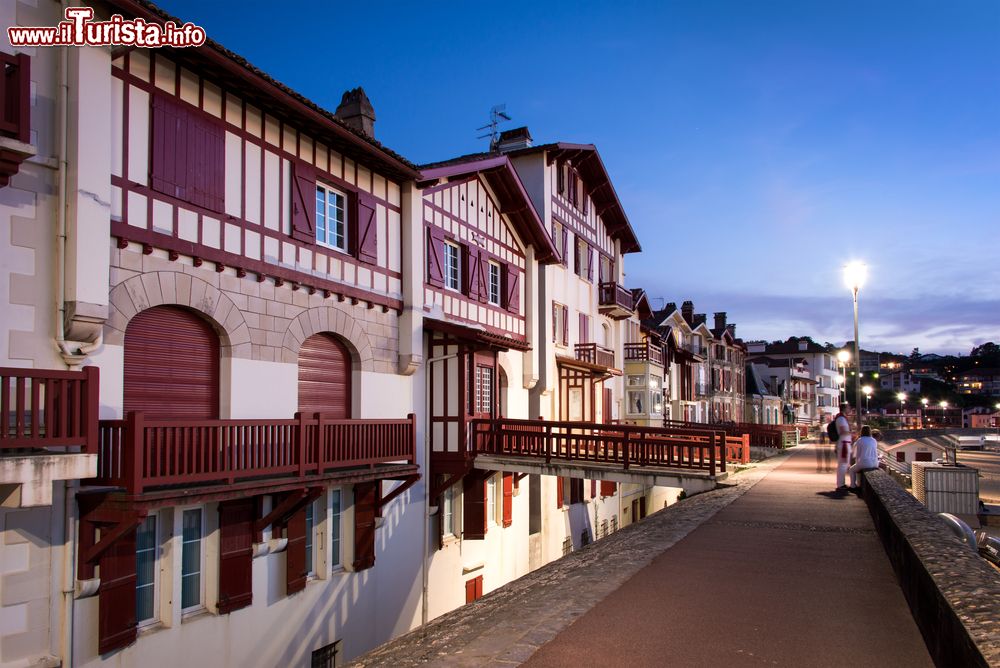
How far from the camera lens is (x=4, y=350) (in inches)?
315

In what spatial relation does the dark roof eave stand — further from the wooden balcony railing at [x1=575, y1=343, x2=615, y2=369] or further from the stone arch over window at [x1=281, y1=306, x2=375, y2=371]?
the wooden balcony railing at [x1=575, y1=343, x2=615, y2=369]

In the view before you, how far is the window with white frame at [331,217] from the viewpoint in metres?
13.4

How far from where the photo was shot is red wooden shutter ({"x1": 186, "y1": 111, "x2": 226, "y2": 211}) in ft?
34.4

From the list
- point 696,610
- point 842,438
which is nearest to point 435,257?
point 842,438

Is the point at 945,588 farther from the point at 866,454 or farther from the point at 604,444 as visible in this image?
the point at 604,444

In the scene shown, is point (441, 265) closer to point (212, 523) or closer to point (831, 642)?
point (212, 523)

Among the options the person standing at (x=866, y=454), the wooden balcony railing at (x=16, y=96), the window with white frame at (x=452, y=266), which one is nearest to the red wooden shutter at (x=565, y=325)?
the window with white frame at (x=452, y=266)

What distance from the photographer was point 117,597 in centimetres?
898

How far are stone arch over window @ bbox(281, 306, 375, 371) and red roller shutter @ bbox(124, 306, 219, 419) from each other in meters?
1.50

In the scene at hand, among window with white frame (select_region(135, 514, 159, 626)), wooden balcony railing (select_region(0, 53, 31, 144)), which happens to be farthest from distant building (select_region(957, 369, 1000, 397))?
wooden balcony railing (select_region(0, 53, 31, 144))

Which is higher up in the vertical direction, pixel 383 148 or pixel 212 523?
pixel 383 148

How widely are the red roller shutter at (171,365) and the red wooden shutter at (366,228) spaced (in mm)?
3863

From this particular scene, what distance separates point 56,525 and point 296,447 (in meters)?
3.11

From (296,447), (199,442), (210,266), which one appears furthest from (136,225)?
(296,447)
